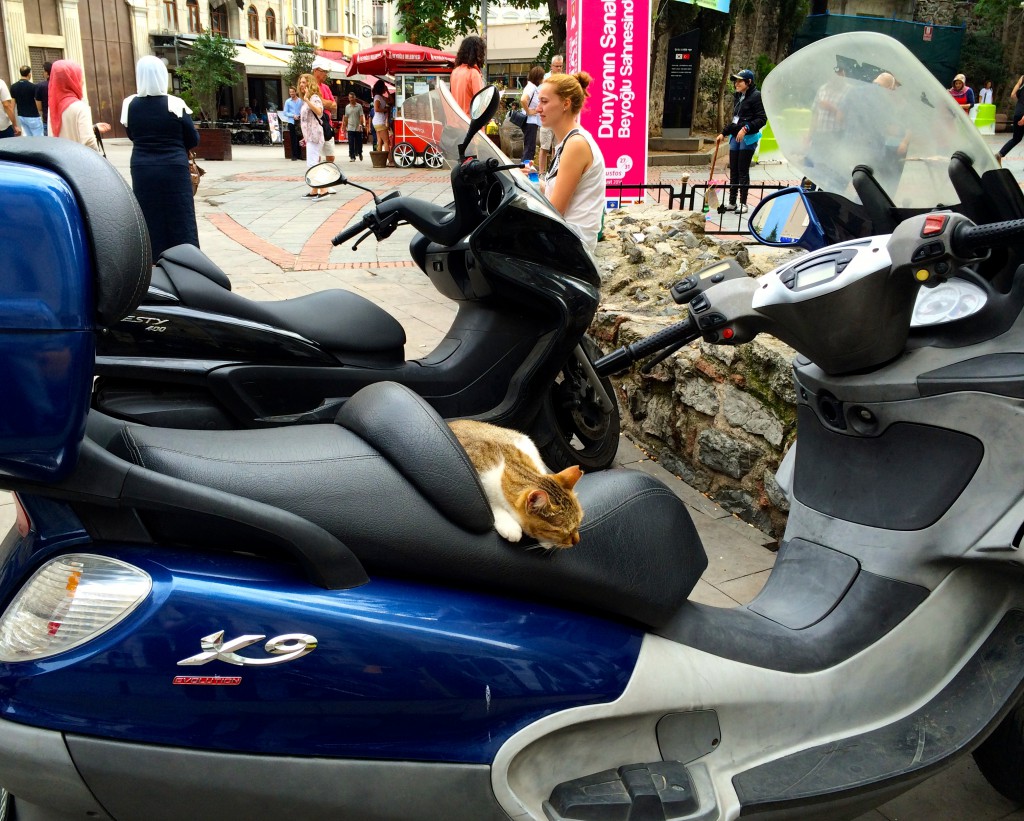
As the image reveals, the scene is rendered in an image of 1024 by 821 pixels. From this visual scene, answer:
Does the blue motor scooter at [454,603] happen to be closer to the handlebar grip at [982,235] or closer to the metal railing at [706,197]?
the handlebar grip at [982,235]

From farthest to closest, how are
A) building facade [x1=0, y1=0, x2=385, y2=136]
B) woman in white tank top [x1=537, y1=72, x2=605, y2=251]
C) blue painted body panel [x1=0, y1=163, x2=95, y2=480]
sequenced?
Result: building facade [x1=0, y1=0, x2=385, y2=136] → woman in white tank top [x1=537, y1=72, x2=605, y2=251] → blue painted body panel [x1=0, y1=163, x2=95, y2=480]

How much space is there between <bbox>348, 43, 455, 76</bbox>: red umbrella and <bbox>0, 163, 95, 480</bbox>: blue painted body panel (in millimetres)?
24617

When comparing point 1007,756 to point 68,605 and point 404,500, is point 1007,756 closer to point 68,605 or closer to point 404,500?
point 404,500

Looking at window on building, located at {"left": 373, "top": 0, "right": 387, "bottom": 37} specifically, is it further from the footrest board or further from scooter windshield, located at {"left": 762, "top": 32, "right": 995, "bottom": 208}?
the footrest board

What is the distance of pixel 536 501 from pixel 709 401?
105 inches

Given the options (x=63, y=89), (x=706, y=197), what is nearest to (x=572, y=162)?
(x=706, y=197)

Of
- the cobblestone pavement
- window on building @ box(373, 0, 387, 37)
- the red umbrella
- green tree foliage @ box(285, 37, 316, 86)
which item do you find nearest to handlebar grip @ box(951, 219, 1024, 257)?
the cobblestone pavement

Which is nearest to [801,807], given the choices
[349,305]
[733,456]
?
[733,456]

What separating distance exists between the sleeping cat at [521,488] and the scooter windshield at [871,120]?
1.16 meters

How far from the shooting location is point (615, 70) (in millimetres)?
9195

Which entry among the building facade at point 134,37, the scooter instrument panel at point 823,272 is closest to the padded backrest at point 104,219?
the scooter instrument panel at point 823,272

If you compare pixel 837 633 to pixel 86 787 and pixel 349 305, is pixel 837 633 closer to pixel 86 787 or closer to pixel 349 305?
pixel 86 787

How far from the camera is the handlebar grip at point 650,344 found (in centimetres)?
213

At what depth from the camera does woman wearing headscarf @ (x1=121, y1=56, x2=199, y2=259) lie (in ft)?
19.7
